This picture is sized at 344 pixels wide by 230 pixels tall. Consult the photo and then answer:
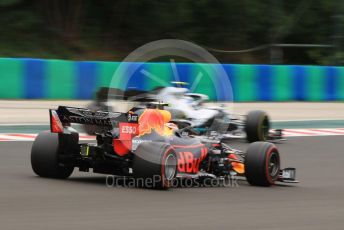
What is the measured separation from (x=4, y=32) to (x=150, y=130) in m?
15.4

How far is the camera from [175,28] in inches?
1020

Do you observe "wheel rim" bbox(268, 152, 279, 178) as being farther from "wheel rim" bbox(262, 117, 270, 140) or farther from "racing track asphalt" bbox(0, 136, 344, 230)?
"wheel rim" bbox(262, 117, 270, 140)

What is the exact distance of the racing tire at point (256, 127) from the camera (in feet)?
41.2

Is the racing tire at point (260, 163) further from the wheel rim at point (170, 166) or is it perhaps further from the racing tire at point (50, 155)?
the racing tire at point (50, 155)

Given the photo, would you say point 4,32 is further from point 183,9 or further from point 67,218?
point 67,218

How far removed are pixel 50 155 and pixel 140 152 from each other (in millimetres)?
1076

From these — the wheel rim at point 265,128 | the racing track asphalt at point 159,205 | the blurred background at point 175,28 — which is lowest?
the racing track asphalt at point 159,205

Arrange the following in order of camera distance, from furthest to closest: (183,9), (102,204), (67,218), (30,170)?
1. (183,9)
2. (30,170)
3. (102,204)
4. (67,218)

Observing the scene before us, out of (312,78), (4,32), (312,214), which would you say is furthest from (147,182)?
(4,32)

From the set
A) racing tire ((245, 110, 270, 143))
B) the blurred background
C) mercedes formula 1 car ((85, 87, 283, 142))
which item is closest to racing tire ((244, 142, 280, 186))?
mercedes formula 1 car ((85, 87, 283, 142))

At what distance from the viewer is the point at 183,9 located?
82.9 ft

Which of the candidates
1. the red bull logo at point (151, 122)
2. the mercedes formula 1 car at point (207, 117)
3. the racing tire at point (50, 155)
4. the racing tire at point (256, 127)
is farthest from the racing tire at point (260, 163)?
the racing tire at point (256, 127)

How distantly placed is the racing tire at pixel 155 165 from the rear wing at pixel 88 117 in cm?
37

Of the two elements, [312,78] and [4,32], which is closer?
[312,78]
